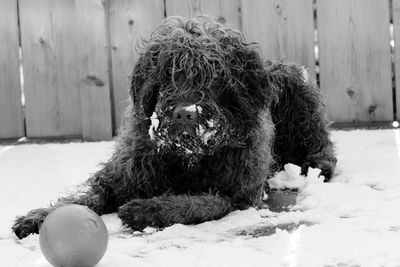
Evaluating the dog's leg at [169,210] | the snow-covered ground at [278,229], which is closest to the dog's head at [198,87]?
the dog's leg at [169,210]

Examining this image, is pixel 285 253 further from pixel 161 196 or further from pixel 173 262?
pixel 161 196

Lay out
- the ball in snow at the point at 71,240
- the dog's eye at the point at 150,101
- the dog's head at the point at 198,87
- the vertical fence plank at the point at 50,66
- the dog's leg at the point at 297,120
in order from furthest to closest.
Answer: the vertical fence plank at the point at 50,66
the dog's leg at the point at 297,120
the dog's eye at the point at 150,101
the dog's head at the point at 198,87
the ball in snow at the point at 71,240

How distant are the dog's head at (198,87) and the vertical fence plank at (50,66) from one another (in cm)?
275

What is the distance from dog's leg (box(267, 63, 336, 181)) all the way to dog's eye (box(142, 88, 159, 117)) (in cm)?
152

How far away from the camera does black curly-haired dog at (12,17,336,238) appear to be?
3625 millimetres

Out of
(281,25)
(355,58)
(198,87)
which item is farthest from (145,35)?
(198,87)

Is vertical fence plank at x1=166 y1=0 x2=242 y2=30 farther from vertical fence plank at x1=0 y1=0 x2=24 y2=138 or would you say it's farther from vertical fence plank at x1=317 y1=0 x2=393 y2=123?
vertical fence plank at x1=0 y1=0 x2=24 y2=138

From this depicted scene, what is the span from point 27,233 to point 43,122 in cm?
328

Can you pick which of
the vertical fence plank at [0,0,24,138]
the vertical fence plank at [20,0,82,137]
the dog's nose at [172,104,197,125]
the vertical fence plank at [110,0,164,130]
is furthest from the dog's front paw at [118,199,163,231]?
the vertical fence plank at [0,0,24,138]

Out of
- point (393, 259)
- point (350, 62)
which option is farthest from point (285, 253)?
point (350, 62)

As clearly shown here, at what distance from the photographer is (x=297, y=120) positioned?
530 centimetres

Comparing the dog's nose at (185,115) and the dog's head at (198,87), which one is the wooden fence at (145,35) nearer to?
the dog's head at (198,87)

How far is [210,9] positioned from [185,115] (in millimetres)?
3275

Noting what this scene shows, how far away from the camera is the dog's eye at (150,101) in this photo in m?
3.85
